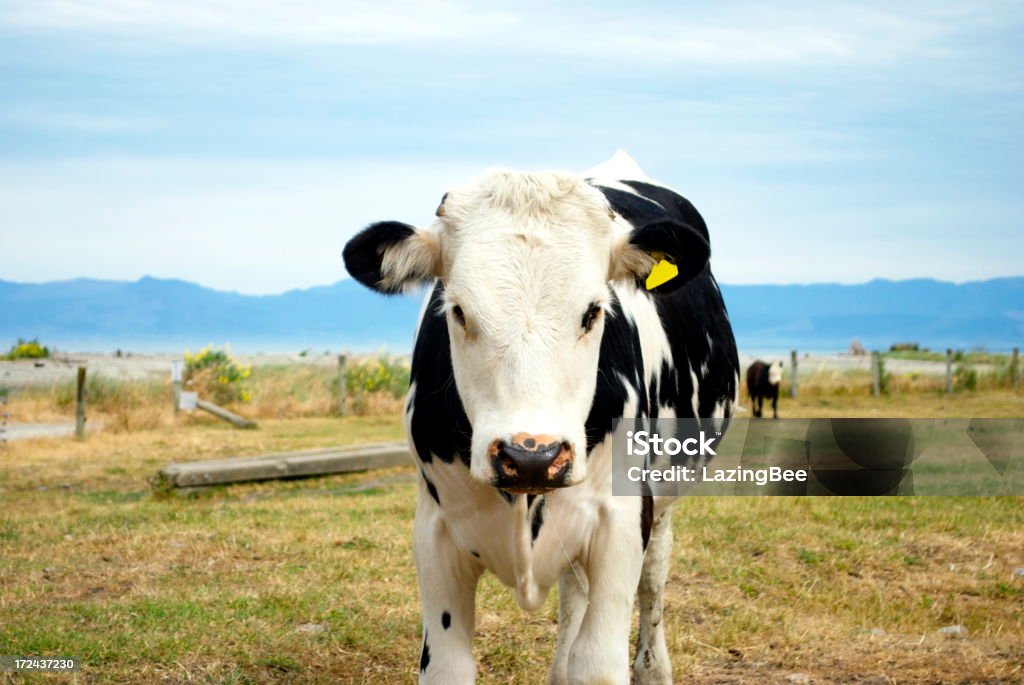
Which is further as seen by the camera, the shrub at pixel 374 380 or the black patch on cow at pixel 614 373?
the shrub at pixel 374 380

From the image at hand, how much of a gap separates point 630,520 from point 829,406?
21617 millimetres

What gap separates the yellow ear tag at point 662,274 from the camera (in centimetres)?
394

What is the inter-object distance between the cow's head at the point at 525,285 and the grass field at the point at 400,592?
2499 mm

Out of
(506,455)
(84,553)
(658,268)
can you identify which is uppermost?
(658,268)

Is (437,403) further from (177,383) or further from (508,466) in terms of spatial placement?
(177,383)

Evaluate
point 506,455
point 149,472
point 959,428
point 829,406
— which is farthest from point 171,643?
point 829,406

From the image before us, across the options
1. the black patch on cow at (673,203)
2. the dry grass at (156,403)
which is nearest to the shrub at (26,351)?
the dry grass at (156,403)

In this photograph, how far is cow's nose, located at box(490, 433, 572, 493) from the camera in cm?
304

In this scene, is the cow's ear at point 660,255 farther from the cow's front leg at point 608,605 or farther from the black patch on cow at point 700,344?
the black patch on cow at point 700,344

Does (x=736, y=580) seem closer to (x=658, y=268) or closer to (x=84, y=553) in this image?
(x=658, y=268)

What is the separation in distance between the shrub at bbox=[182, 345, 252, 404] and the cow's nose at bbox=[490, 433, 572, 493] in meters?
18.4

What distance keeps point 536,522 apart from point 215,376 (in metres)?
Answer: 18.2

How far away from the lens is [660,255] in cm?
386

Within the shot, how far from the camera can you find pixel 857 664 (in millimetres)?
5559
